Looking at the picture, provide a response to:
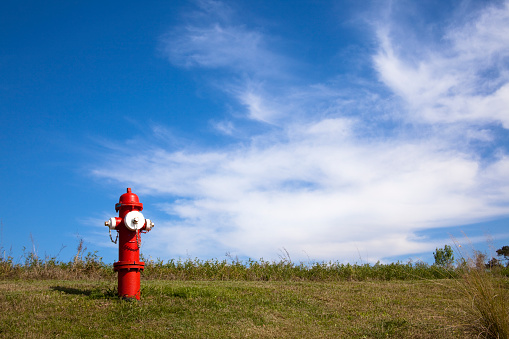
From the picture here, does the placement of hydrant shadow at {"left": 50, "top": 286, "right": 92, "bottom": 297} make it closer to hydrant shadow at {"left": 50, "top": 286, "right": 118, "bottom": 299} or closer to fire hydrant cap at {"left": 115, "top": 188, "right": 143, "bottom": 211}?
hydrant shadow at {"left": 50, "top": 286, "right": 118, "bottom": 299}

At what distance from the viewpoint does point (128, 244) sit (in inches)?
323

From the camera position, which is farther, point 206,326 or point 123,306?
point 123,306

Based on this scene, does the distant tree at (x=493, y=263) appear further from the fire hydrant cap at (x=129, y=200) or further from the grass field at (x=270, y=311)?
the fire hydrant cap at (x=129, y=200)

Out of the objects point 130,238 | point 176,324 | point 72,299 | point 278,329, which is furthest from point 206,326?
point 72,299

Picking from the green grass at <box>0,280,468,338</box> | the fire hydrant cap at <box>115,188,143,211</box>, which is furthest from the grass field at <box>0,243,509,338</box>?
the fire hydrant cap at <box>115,188,143,211</box>

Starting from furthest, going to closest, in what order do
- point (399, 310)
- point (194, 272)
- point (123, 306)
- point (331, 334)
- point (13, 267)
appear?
point (194, 272) → point (13, 267) → point (399, 310) → point (123, 306) → point (331, 334)

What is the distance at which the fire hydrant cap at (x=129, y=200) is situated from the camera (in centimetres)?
838

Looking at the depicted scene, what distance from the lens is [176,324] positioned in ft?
23.5

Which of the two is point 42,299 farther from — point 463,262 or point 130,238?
point 463,262

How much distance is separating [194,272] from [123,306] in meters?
6.06

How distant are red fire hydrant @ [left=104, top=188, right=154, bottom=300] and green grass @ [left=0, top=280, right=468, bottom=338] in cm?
32

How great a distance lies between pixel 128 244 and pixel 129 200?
849 millimetres

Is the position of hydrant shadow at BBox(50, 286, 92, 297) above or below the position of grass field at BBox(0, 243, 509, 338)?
above

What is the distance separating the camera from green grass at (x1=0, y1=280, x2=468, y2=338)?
6.90 m
